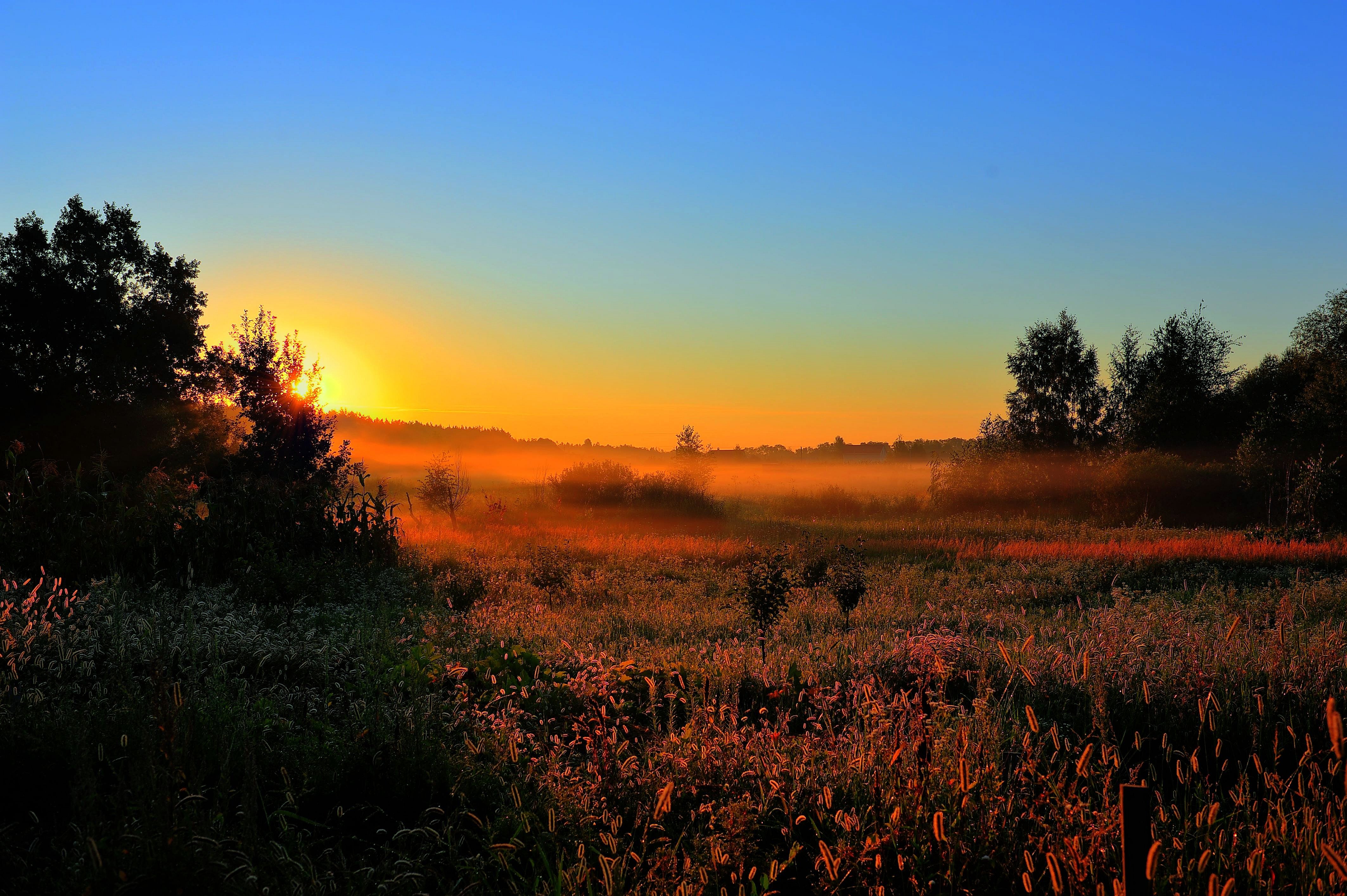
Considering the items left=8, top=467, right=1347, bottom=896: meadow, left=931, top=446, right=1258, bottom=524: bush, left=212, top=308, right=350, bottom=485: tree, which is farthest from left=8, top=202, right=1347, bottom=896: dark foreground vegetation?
left=931, top=446, right=1258, bottom=524: bush

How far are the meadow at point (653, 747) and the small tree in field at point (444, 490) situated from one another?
57.2 feet

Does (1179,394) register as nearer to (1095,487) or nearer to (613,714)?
(1095,487)

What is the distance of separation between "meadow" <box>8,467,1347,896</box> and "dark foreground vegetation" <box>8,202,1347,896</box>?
30mm

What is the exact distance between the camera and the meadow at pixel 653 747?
116 inches

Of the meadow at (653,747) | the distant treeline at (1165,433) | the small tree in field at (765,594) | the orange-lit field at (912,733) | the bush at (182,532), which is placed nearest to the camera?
the meadow at (653,747)

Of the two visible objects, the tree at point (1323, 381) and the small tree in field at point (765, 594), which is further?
the tree at point (1323, 381)

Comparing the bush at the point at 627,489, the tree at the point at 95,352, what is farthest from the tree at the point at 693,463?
the tree at the point at 95,352

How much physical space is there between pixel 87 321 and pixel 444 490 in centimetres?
1312

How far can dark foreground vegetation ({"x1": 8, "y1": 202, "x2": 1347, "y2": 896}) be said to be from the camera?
3002 millimetres

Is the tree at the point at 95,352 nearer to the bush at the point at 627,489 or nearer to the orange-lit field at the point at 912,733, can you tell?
the bush at the point at 627,489

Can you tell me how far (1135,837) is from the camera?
219 centimetres

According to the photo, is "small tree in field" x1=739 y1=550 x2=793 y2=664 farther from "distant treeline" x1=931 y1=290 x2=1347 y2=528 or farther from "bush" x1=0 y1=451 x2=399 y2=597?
"distant treeline" x1=931 y1=290 x2=1347 y2=528

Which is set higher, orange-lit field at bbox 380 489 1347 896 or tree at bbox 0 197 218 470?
tree at bbox 0 197 218 470

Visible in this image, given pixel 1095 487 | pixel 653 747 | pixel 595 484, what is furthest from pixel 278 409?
pixel 1095 487
